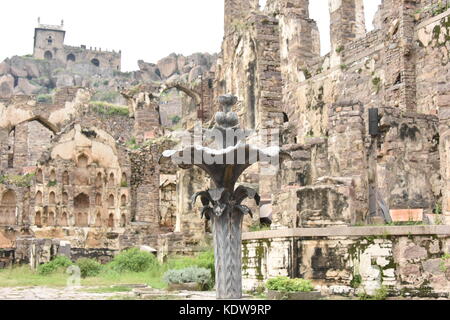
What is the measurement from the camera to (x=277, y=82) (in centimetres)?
2239

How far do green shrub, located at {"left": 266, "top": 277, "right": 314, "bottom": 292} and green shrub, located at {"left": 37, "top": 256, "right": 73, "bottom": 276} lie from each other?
32.8 ft

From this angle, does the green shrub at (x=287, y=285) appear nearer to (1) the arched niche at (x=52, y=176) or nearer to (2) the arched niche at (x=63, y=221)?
(2) the arched niche at (x=63, y=221)

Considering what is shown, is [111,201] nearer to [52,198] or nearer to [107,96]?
[52,198]

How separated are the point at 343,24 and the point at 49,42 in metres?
76.7

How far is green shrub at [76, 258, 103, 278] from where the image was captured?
62.0ft

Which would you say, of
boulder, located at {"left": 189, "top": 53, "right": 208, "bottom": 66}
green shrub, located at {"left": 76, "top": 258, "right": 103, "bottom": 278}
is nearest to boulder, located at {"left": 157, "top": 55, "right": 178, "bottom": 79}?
boulder, located at {"left": 189, "top": 53, "right": 208, "bottom": 66}

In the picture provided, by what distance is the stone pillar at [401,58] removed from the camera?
67.3 ft

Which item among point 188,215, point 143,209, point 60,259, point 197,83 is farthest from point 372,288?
point 197,83

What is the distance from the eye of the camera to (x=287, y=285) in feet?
34.7

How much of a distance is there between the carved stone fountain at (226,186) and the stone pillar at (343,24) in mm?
16794

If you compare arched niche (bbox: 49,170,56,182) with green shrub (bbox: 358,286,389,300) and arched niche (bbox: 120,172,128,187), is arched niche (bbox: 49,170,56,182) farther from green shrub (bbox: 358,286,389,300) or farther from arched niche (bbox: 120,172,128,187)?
green shrub (bbox: 358,286,389,300)

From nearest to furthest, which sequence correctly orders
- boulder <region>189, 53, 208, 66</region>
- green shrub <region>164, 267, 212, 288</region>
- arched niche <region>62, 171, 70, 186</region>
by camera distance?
green shrub <region>164, 267, 212, 288</region> < arched niche <region>62, 171, 70, 186</region> < boulder <region>189, 53, 208, 66</region>

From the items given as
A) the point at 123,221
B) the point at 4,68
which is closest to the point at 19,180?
the point at 123,221
